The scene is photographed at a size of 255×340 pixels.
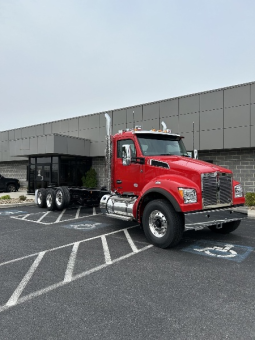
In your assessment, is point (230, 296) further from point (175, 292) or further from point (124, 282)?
point (124, 282)

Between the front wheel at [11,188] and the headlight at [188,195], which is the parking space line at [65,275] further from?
the front wheel at [11,188]

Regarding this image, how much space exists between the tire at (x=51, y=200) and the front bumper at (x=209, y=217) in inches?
320

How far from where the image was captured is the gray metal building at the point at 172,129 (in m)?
15.6

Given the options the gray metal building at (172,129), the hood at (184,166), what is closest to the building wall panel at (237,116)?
the gray metal building at (172,129)

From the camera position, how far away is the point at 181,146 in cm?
855

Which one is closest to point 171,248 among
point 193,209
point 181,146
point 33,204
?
point 193,209

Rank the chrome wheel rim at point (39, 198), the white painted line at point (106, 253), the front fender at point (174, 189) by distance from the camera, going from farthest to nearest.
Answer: the chrome wheel rim at point (39, 198) < the front fender at point (174, 189) < the white painted line at point (106, 253)

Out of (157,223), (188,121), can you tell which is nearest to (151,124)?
(188,121)

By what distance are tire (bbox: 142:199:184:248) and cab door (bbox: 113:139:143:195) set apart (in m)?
1.24

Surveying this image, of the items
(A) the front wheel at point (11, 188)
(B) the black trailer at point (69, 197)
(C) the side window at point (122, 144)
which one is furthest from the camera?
(A) the front wheel at point (11, 188)

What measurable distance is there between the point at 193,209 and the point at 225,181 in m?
1.37

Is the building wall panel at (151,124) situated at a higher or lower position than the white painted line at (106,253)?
higher

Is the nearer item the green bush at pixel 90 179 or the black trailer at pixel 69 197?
the black trailer at pixel 69 197

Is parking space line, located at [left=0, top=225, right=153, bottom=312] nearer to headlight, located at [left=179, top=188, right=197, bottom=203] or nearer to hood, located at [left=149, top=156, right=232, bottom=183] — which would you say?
headlight, located at [left=179, top=188, right=197, bottom=203]
